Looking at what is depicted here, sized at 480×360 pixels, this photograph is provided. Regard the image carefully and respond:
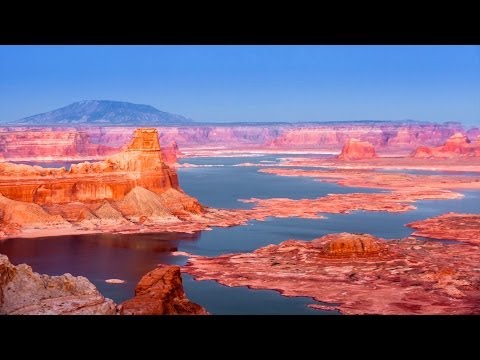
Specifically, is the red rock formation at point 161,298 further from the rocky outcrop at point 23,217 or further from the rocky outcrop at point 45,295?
the rocky outcrop at point 23,217

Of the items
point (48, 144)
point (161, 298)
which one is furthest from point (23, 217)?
point (48, 144)

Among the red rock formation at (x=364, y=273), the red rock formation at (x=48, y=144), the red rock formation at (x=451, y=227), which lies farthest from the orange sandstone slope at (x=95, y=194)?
the red rock formation at (x=48, y=144)

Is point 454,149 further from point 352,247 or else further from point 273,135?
point 352,247

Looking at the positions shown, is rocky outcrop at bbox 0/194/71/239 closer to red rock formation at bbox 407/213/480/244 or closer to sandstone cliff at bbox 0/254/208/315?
sandstone cliff at bbox 0/254/208/315

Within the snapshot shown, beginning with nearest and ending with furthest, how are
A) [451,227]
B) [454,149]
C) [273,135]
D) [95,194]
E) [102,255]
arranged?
[102,255], [451,227], [95,194], [454,149], [273,135]

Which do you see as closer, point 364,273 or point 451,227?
point 364,273

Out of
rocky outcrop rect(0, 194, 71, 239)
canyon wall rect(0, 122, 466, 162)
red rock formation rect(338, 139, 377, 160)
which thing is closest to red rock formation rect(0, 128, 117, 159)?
canyon wall rect(0, 122, 466, 162)

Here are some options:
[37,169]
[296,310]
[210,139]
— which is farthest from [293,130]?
[296,310]
